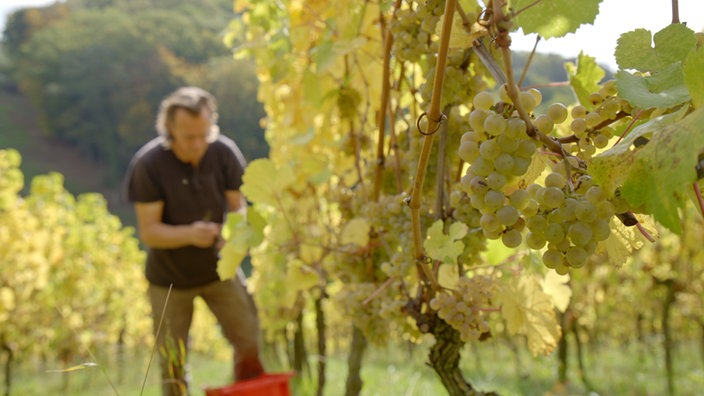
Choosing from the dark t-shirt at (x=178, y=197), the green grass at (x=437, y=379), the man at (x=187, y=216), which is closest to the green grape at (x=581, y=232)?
the green grass at (x=437, y=379)

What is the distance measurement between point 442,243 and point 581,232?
1.37ft

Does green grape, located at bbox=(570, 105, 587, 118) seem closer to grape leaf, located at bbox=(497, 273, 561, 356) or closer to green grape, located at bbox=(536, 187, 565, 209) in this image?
green grape, located at bbox=(536, 187, 565, 209)

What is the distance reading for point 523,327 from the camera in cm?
121

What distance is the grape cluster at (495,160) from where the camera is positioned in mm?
629

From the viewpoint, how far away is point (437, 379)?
3.29 meters

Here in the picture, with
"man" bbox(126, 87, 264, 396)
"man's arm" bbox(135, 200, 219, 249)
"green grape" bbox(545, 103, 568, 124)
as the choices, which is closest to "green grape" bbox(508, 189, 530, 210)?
"green grape" bbox(545, 103, 568, 124)

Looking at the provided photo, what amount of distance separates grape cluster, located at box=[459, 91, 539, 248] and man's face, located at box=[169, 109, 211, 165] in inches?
96.7

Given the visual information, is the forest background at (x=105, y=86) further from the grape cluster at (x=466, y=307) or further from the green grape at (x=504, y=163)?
the green grape at (x=504, y=163)

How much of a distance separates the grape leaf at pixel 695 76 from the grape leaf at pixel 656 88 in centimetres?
4

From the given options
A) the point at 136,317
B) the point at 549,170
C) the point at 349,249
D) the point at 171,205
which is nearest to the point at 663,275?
the point at 171,205

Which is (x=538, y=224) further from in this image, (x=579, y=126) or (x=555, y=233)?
(x=579, y=126)

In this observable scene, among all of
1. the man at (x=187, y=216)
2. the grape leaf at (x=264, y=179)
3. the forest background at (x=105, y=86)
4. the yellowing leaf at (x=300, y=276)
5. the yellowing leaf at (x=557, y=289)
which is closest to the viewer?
the yellowing leaf at (x=557, y=289)

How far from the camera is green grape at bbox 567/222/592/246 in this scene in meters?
0.61

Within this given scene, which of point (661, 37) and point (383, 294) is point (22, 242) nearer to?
point (383, 294)
